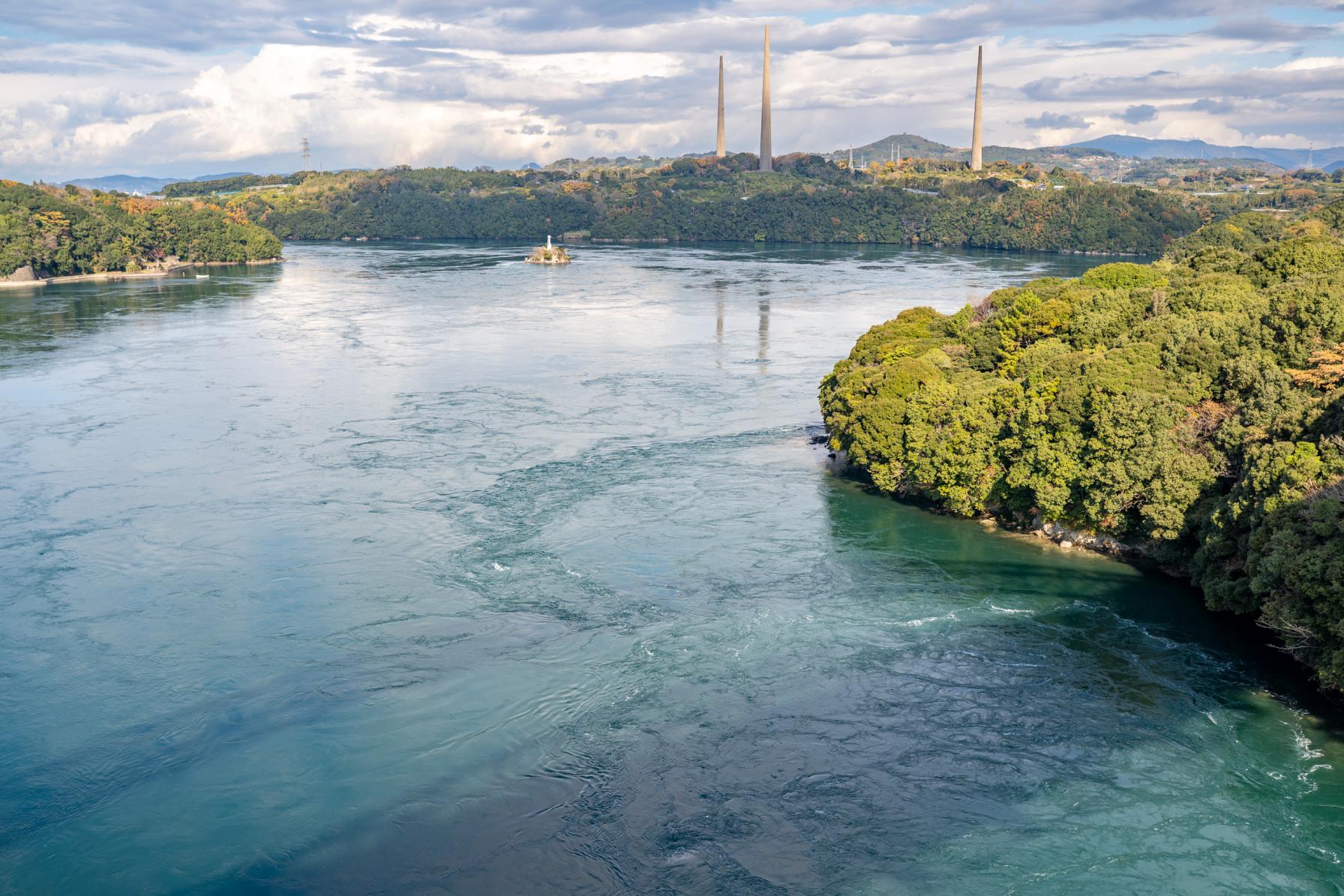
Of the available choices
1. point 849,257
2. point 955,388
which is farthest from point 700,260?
point 955,388

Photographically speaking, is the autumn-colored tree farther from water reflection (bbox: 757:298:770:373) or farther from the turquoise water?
water reflection (bbox: 757:298:770:373)

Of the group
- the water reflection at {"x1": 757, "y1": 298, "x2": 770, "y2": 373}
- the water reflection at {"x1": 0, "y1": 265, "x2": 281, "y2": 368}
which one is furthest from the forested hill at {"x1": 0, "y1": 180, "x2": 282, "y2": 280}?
the water reflection at {"x1": 757, "y1": 298, "x2": 770, "y2": 373}

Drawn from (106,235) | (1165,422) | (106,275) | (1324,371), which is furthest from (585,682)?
(106,235)

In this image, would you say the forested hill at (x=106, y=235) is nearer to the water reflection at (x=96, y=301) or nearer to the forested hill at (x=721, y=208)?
the water reflection at (x=96, y=301)

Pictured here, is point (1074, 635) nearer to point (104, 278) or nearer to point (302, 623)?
point (302, 623)

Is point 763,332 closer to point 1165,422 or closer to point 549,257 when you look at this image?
point 1165,422
